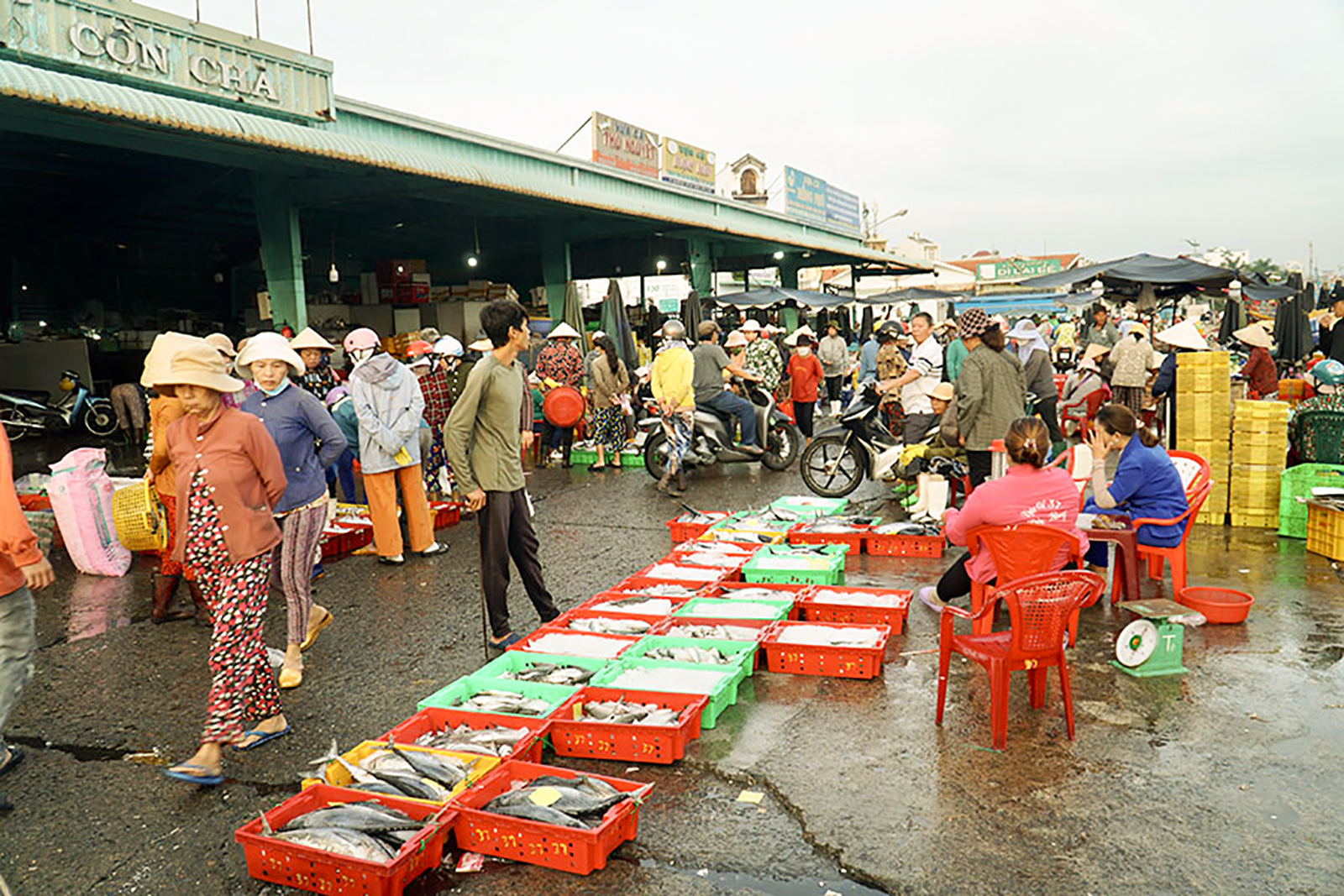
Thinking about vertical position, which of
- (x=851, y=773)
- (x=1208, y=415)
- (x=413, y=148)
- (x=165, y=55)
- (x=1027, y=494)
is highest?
(x=165, y=55)

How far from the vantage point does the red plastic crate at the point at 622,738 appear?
13.0 ft

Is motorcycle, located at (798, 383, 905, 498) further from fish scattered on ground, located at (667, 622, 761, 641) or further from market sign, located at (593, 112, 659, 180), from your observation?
market sign, located at (593, 112, 659, 180)

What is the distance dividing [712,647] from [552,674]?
0.91 meters

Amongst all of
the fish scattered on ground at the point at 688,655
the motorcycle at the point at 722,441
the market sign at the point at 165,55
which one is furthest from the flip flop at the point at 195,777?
the market sign at the point at 165,55

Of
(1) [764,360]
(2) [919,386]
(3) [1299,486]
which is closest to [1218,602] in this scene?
(3) [1299,486]

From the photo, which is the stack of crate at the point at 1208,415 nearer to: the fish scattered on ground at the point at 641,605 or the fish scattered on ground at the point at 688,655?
the fish scattered on ground at the point at 641,605

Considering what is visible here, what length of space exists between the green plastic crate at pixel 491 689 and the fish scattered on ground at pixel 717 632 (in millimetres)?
907

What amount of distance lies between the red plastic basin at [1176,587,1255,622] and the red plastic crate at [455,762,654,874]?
4070 millimetres

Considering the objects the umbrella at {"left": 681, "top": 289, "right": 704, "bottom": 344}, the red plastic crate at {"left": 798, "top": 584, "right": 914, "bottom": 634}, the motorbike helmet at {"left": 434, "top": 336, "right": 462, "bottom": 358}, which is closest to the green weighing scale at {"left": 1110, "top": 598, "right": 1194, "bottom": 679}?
the red plastic crate at {"left": 798, "top": 584, "right": 914, "bottom": 634}

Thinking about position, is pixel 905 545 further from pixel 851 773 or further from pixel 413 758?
pixel 413 758

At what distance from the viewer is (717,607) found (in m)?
5.66

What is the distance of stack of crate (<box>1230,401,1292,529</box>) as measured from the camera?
8086 millimetres

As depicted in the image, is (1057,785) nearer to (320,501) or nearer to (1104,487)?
(1104,487)

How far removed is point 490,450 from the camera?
532 cm
